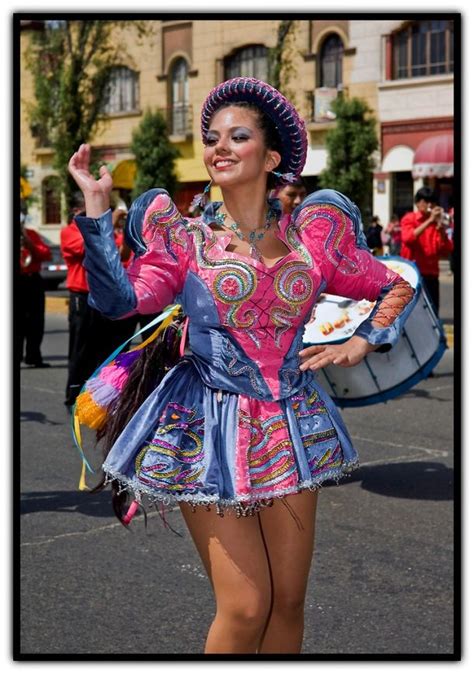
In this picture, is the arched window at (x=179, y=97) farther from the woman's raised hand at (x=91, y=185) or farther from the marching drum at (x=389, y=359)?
the woman's raised hand at (x=91, y=185)

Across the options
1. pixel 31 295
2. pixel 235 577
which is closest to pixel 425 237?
pixel 31 295

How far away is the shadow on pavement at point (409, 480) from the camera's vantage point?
6.51 m

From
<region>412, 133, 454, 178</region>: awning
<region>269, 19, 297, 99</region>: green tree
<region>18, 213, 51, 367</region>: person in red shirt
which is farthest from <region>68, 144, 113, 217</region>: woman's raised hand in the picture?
<region>412, 133, 454, 178</region>: awning

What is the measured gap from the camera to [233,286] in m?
3.14

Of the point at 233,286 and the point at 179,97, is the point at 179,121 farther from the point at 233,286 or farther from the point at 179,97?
the point at 233,286

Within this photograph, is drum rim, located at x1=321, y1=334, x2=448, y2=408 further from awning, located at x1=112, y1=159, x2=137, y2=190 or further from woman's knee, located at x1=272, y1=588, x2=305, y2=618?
awning, located at x1=112, y1=159, x2=137, y2=190

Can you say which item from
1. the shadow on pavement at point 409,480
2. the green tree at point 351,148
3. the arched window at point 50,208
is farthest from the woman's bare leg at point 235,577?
the arched window at point 50,208

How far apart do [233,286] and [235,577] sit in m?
0.81

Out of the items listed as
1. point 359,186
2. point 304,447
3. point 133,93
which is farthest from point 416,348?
point 133,93

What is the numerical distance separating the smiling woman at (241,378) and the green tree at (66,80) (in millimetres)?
19925

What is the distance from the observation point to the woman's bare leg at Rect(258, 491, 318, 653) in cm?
313

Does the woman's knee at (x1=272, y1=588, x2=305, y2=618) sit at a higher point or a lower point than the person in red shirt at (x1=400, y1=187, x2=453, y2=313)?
lower

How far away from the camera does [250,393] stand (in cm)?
316

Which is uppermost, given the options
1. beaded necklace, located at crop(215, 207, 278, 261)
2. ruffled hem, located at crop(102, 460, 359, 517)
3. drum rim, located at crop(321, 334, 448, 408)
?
beaded necklace, located at crop(215, 207, 278, 261)
